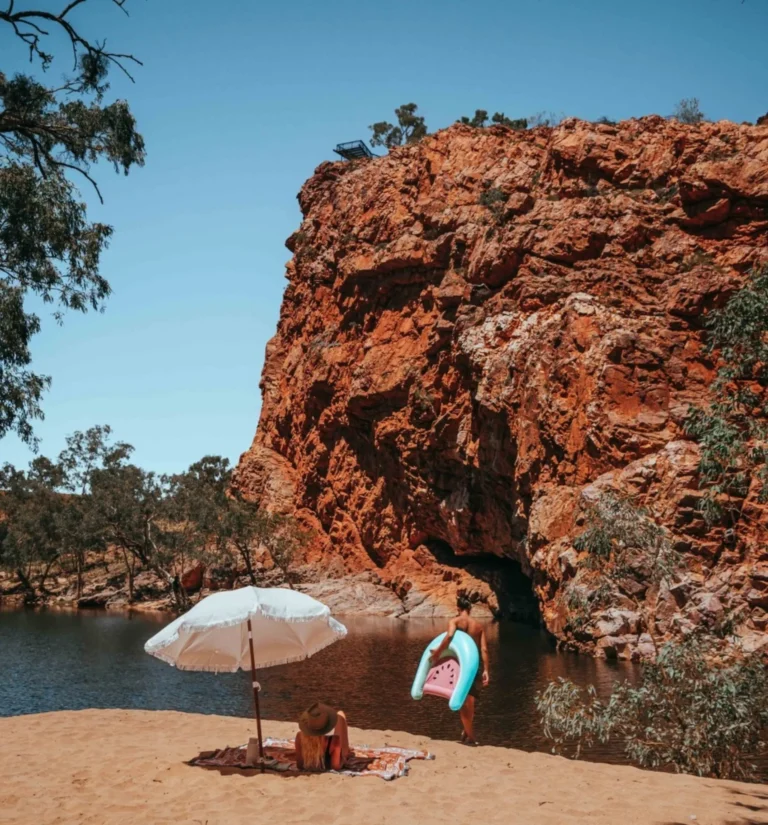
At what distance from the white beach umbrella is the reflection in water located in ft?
17.0

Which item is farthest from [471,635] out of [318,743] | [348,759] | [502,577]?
[502,577]

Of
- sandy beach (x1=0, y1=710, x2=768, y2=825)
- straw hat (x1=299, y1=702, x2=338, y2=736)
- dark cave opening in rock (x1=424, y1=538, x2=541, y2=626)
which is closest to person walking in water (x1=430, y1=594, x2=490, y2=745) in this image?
sandy beach (x1=0, y1=710, x2=768, y2=825)

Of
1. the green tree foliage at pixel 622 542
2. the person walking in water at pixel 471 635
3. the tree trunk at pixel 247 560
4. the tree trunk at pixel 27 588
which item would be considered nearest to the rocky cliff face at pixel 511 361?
the tree trunk at pixel 247 560

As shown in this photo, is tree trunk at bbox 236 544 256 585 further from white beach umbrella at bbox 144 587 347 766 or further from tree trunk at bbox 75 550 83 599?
white beach umbrella at bbox 144 587 347 766

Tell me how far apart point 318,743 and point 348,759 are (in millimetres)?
708

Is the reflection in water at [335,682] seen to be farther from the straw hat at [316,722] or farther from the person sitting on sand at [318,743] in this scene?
the straw hat at [316,722]

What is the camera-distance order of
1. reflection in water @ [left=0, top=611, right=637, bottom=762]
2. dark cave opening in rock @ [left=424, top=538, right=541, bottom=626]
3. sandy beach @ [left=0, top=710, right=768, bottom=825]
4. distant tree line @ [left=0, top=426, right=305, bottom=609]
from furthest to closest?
distant tree line @ [left=0, top=426, right=305, bottom=609]
dark cave opening in rock @ [left=424, top=538, right=541, bottom=626]
reflection in water @ [left=0, top=611, right=637, bottom=762]
sandy beach @ [left=0, top=710, right=768, bottom=825]

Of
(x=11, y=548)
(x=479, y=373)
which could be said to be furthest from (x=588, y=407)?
(x=11, y=548)

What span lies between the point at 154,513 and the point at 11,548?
534 inches

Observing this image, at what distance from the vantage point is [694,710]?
11.2m

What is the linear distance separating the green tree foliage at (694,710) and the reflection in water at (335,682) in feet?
6.62

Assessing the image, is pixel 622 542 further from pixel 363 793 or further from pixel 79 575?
pixel 79 575

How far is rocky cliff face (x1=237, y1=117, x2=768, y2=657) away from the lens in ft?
99.5

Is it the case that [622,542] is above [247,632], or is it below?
above
